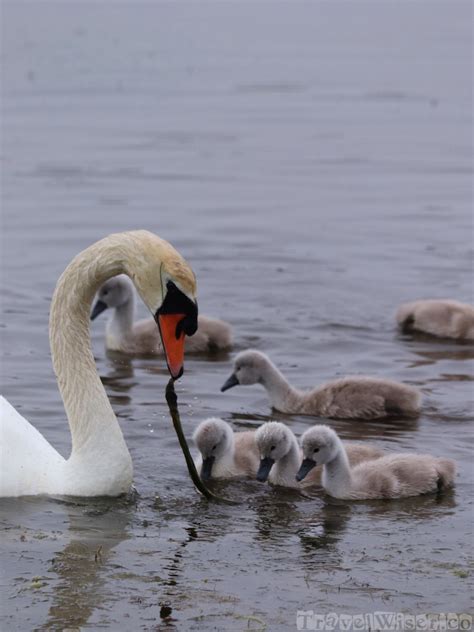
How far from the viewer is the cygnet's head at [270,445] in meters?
8.84

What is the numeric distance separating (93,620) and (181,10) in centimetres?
4517

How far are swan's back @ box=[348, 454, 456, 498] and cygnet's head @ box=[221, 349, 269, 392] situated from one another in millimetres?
2103

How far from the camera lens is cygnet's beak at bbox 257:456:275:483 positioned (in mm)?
8766

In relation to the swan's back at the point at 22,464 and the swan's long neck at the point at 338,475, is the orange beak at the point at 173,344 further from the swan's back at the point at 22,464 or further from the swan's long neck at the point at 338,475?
the swan's long neck at the point at 338,475

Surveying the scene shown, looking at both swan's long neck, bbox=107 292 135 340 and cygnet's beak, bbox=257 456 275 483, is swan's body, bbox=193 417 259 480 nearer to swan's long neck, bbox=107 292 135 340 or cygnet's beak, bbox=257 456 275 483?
cygnet's beak, bbox=257 456 275 483

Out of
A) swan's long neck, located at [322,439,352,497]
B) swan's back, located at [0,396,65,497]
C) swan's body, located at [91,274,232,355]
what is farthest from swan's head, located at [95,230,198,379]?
swan's body, located at [91,274,232,355]

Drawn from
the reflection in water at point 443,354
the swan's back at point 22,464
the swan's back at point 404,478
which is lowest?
the reflection in water at point 443,354

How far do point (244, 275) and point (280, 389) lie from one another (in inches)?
161

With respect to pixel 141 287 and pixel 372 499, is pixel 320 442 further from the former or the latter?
pixel 141 287

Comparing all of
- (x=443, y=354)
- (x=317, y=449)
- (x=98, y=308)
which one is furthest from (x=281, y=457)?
(x=98, y=308)

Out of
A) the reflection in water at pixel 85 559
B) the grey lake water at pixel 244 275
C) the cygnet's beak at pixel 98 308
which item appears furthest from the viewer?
the cygnet's beak at pixel 98 308

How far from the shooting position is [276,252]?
1570 centimetres

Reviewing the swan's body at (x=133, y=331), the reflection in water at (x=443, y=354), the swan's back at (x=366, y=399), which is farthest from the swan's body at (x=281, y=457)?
the swan's body at (x=133, y=331)

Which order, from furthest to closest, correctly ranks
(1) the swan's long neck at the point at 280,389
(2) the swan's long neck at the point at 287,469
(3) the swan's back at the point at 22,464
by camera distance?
1. (1) the swan's long neck at the point at 280,389
2. (2) the swan's long neck at the point at 287,469
3. (3) the swan's back at the point at 22,464
